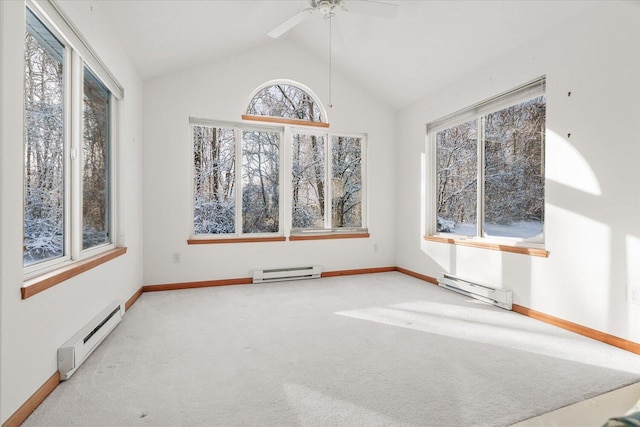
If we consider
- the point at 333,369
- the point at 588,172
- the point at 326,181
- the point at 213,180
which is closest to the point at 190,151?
the point at 213,180

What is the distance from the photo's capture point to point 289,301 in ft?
11.9

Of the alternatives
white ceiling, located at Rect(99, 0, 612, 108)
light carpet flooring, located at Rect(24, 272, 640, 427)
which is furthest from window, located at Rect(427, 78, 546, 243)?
light carpet flooring, located at Rect(24, 272, 640, 427)

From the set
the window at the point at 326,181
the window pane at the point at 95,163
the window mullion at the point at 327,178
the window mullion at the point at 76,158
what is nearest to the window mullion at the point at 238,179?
the window at the point at 326,181

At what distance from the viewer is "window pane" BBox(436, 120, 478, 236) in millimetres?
3992

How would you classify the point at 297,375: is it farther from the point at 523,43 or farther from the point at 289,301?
the point at 523,43

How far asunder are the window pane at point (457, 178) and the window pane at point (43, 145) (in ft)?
12.9

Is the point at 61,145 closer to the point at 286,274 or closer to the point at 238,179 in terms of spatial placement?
the point at 238,179

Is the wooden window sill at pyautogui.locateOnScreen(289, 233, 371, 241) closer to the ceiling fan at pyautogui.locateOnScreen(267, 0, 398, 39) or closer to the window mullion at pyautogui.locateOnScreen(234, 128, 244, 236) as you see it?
the window mullion at pyautogui.locateOnScreen(234, 128, 244, 236)

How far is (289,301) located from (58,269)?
209 cm

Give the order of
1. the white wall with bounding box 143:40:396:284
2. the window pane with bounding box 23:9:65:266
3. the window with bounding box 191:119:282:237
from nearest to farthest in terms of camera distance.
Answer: the window pane with bounding box 23:9:65:266 → the white wall with bounding box 143:40:396:284 → the window with bounding box 191:119:282:237

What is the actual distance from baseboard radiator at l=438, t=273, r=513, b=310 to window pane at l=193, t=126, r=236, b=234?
2818 millimetres

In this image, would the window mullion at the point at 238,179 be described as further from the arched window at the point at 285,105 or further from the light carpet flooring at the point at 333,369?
the light carpet flooring at the point at 333,369

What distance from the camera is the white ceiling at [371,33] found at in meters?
2.90

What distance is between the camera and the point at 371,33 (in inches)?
152
